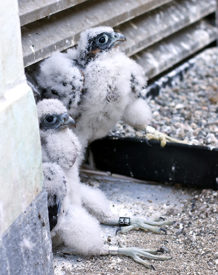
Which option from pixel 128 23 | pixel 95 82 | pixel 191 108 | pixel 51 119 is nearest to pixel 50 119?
pixel 51 119

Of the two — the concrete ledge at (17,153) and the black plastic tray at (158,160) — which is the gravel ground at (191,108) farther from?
the concrete ledge at (17,153)

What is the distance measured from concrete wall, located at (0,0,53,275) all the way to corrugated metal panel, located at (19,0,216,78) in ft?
3.96

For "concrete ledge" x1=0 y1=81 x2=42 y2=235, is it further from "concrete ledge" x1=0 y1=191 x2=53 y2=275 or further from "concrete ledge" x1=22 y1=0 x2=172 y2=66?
"concrete ledge" x1=22 y1=0 x2=172 y2=66

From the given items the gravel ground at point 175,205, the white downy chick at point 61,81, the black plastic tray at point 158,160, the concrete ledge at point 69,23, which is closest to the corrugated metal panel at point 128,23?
the concrete ledge at point 69,23

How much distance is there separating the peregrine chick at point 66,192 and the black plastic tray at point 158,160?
1.95ft

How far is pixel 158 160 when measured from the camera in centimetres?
401

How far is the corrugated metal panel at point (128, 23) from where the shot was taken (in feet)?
12.1

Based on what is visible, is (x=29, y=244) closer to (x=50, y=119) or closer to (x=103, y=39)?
(x=50, y=119)

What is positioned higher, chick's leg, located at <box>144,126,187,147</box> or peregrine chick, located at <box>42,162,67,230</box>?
chick's leg, located at <box>144,126,187,147</box>

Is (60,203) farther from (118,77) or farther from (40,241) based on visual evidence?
(118,77)

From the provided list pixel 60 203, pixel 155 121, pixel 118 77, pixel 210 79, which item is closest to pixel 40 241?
pixel 60 203

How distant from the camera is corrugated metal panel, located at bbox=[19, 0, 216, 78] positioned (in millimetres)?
3682

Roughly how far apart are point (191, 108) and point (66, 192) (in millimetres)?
2177

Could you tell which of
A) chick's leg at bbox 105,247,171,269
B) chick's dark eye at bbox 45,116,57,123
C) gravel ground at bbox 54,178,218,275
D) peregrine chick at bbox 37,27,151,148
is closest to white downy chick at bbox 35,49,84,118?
peregrine chick at bbox 37,27,151,148
